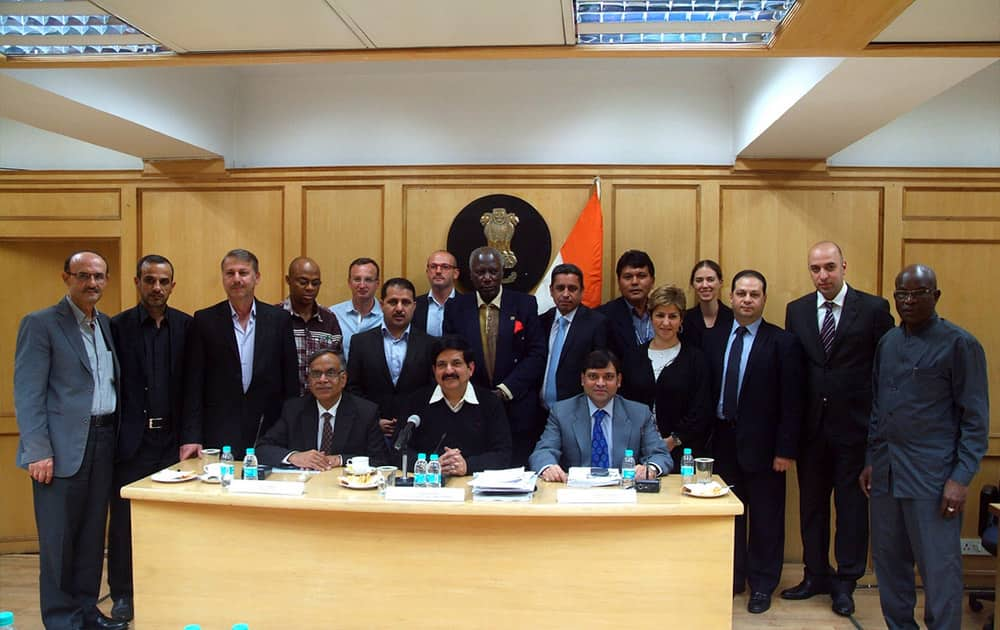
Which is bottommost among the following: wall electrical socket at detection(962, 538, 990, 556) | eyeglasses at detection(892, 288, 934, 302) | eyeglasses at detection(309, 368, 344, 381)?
wall electrical socket at detection(962, 538, 990, 556)

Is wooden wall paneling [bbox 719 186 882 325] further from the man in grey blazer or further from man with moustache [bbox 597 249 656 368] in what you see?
the man in grey blazer

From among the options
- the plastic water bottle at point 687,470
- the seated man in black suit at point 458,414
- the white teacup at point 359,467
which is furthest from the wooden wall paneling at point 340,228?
the plastic water bottle at point 687,470

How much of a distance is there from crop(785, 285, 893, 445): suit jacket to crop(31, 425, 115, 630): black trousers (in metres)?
3.38

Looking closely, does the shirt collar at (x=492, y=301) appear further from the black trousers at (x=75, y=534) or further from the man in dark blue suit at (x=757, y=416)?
the black trousers at (x=75, y=534)

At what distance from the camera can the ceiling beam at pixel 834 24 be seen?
2.22 meters

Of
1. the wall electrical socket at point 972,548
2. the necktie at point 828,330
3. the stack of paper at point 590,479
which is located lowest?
the wall electrical socket at point 972,548

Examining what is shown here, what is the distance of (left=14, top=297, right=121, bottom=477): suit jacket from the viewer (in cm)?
338

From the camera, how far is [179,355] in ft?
12.5

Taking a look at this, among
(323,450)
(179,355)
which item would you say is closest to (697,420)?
(323,450)

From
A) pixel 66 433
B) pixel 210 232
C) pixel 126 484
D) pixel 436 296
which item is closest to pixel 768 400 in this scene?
pixel 436 296

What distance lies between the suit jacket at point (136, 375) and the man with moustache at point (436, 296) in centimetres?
117

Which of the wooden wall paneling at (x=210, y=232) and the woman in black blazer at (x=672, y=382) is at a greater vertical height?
the wooden wall paneling at (x=210, y=232)

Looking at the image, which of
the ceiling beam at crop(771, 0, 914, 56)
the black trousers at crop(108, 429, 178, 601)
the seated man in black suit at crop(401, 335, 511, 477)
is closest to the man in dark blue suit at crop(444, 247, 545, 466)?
the seated man in black suit at crop(401, 335, 511, 477)

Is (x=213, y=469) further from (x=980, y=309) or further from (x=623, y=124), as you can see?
(x=980, y=309)
